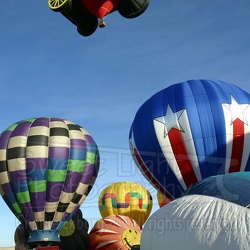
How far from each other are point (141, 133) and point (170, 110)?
152 cm

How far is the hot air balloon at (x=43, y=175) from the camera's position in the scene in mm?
13914

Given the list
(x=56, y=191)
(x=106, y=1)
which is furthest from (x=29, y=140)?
(x=106, y=1)

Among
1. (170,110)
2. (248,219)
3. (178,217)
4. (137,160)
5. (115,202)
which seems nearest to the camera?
(248,219)

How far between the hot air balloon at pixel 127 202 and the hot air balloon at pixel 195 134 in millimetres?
6168

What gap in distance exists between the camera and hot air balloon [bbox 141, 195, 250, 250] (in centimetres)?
629

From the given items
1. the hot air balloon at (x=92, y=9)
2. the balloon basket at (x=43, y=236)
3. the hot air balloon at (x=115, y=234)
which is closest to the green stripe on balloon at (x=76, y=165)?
the hot air balloon at (x=115, y=234)

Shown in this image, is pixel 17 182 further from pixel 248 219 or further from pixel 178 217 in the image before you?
pixel 248 219

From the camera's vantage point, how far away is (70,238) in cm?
1481

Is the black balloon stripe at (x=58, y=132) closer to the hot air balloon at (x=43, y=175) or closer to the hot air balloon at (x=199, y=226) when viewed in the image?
the hot air balloon at (x=43, y=175)

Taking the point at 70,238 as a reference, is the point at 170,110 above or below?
above

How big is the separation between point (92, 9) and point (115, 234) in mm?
7425

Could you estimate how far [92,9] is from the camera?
413 inches

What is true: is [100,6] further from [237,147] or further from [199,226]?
[237,147]

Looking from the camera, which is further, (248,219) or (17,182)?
(17,182)
